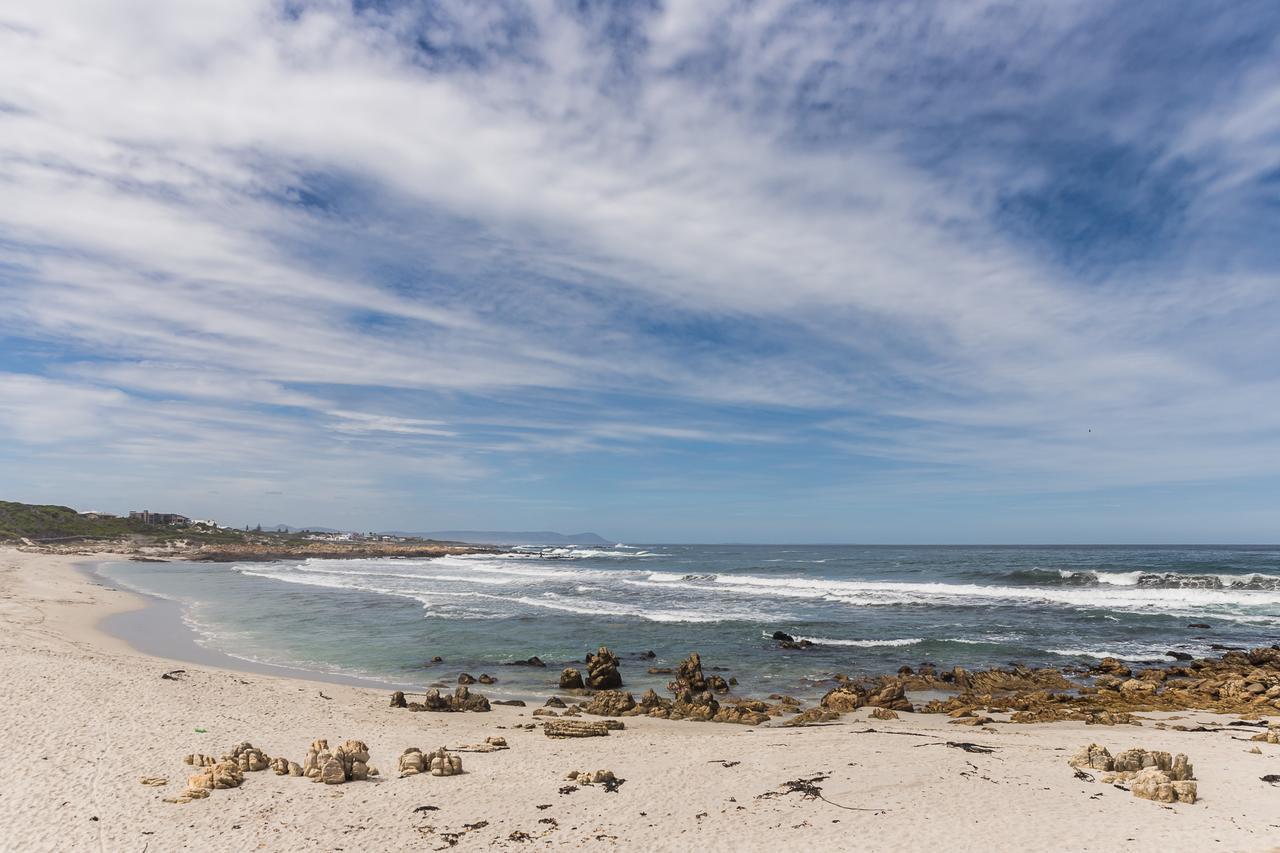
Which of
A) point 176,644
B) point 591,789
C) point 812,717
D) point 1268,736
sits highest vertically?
point 1268,736

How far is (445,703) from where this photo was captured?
1367 cm

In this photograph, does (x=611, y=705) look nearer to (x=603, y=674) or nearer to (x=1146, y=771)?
(x=603, y=674)

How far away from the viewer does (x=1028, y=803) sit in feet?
26.9

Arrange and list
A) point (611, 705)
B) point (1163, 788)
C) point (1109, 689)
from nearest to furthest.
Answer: point (1163, 788) → point (611, 705) → point (1109, 689)

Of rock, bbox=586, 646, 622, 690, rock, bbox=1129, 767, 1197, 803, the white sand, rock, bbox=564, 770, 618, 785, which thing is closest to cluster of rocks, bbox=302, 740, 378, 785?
the white sand

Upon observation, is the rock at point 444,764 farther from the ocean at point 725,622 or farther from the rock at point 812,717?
the rock at point 812,717

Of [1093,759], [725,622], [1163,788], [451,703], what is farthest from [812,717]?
[725,622]

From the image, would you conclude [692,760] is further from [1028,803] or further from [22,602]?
[22,602]

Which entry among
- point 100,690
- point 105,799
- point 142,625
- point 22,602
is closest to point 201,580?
point 22,602

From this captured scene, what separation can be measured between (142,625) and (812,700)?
22653mm

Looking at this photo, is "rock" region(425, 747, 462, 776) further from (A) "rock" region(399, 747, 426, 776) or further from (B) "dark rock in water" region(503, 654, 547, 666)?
(B) "dark rock in water" region(503, 654, 547, 666)

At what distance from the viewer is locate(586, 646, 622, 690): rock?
16031 millimetres

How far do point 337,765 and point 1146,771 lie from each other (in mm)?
10367

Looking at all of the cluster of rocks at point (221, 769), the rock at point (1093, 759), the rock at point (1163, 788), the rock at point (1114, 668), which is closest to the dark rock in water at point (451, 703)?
the cluster of rocks at point (221, 769)
